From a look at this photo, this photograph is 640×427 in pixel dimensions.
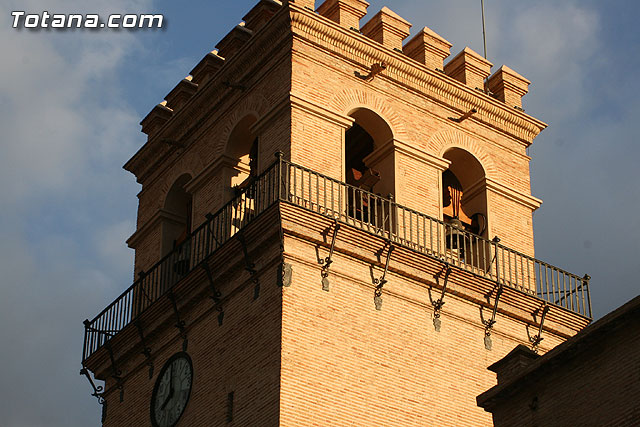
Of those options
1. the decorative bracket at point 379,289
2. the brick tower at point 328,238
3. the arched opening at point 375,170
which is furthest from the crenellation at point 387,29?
the decorative bracket at point 379,289

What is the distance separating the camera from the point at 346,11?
25.5 metres

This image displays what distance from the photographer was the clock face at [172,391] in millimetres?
22828

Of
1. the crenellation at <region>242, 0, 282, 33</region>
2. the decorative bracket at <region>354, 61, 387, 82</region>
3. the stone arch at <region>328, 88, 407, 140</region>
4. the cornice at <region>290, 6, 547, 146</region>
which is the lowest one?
the stone arch at <region>328, 88, 407, 140</region>

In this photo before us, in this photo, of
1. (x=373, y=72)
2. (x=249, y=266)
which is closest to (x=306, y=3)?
(x=373, y=72)

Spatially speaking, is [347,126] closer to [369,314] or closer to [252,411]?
[369,314]

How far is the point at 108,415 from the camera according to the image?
24953 millimetres

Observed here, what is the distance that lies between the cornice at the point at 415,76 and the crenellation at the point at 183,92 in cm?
355

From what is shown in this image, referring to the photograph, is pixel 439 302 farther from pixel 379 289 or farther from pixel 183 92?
pixel 183 92

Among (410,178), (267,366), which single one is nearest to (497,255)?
(410,178)

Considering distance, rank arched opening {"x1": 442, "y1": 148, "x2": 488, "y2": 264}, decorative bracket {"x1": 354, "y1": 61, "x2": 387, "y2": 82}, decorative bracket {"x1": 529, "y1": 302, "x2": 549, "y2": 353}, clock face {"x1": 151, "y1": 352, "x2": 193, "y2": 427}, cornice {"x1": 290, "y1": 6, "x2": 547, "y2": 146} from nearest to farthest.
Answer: clock face {"x1": 151, "y1": 352, "x2": 193, "y2": 427}, decorative bracket {"x1": 529, "y1": 302, "x2": 549, "y2": 353}, cornice {"x1": 290, "y1": 6, "x2": 547, "y2": 146}, decorative bracket {"x1": 354, "y1": 61, "x2": 387, "y2": 82}, arched opening {"x1": 442, "y1": 148, "x2": 488, "y2": 264}

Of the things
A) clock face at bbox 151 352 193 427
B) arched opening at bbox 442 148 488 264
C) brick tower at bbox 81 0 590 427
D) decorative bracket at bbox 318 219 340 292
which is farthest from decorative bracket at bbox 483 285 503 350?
clock face at bbox 151 352 193 427

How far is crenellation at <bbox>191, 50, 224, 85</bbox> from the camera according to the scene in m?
26.4

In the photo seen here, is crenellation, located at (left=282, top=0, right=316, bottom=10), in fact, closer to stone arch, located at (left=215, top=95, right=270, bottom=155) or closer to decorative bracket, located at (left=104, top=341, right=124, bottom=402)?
stone arch, located at (left=215, top=95, right=270, bottom=155)

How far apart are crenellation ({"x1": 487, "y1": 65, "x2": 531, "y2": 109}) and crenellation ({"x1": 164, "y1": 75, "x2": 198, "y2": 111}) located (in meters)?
5.69
